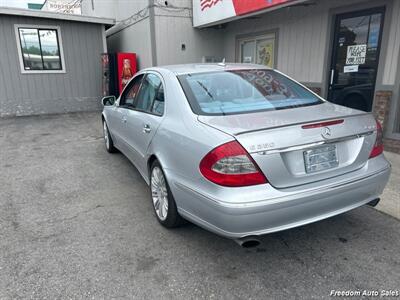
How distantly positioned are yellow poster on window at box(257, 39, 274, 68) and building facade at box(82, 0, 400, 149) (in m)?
0.03

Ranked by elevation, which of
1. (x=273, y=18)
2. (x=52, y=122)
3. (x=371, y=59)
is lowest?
(x=52, y=122)

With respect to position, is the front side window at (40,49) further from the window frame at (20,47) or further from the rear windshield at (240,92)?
the rear windshield at (240,92)

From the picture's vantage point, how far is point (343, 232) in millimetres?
2912

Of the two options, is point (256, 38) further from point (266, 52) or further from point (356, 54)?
point (356, 54)

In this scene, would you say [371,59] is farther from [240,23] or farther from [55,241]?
[55,241]

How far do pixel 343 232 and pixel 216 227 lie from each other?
1.41 metres

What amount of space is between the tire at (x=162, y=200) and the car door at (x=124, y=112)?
3.69 feet

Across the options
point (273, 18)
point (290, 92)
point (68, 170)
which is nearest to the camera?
point (290, 92)

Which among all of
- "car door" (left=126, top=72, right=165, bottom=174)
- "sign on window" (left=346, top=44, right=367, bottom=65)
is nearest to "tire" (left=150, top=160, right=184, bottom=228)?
"car door" (left=126, top=72, right=165, bottom=174)

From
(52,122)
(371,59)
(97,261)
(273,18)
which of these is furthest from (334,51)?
(52,122)

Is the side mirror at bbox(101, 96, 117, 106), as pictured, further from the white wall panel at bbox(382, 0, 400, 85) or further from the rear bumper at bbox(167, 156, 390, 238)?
the white wall panel at bbox(382, 0, 400, 85)

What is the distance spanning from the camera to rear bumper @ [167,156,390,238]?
208 cm

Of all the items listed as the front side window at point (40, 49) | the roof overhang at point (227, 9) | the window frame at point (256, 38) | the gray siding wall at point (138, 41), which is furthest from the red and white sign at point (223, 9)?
the front side window at point (40, 49)

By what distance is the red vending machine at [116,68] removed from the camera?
414 inches
